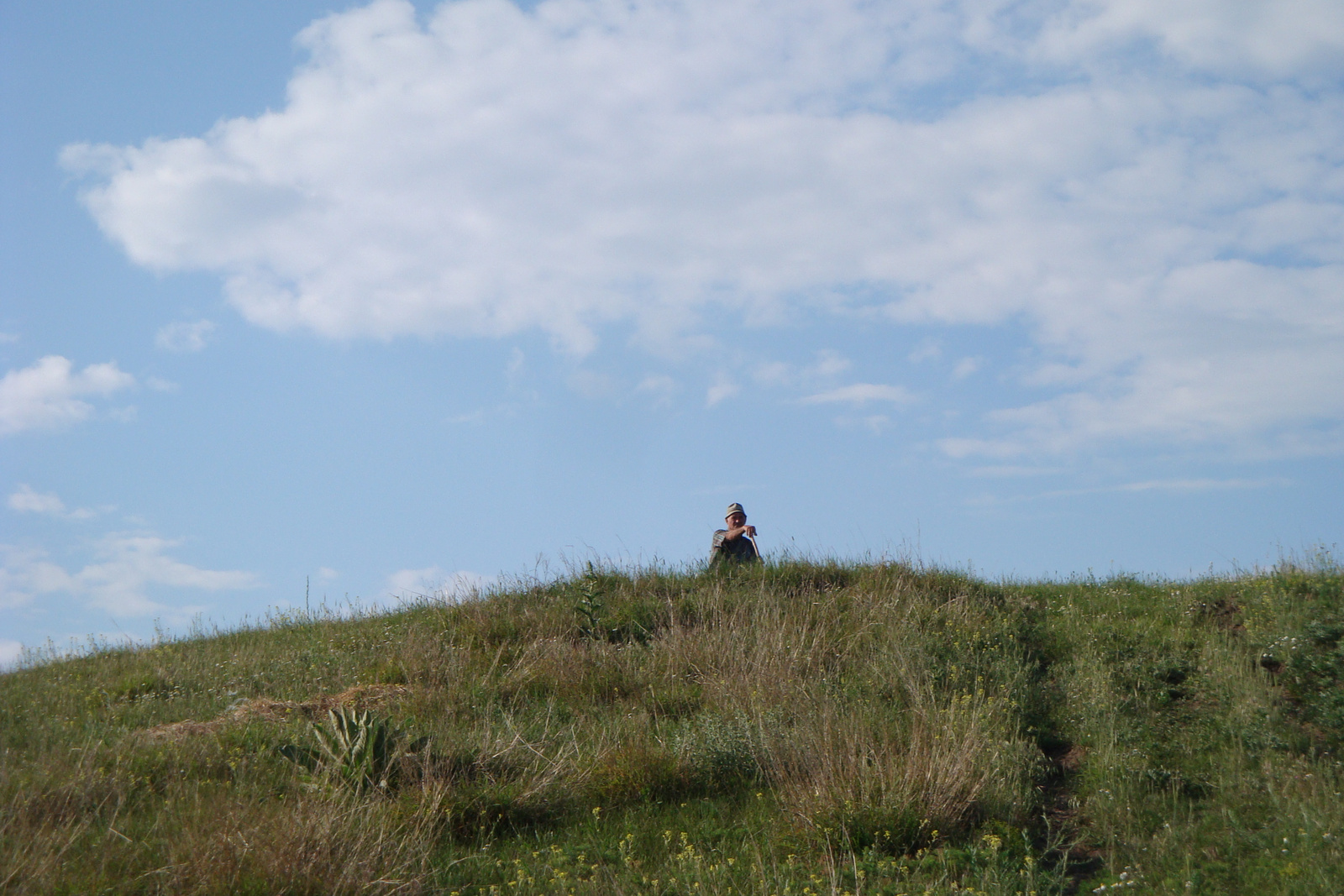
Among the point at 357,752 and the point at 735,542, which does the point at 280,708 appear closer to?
the point at 357,752

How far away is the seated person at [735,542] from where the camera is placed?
1283cm

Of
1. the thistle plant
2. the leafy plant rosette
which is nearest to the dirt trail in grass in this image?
the leafy plant rosette

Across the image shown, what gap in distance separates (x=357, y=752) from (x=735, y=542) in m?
7.62

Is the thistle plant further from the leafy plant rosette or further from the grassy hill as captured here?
the leafy plant rosette

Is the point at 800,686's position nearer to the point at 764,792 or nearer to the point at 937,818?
the point at 764,792

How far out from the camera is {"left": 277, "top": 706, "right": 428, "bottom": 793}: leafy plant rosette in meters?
5.95

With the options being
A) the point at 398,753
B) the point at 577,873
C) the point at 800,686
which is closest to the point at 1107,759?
the point at 800,686

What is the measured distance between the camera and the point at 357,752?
6.11 m

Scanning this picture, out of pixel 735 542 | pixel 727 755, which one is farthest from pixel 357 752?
pixel 735 542

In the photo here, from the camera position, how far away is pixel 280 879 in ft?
14.7

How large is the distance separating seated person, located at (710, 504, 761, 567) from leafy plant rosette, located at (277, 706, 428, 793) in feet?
22.1

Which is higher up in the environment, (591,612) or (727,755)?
(591,612)

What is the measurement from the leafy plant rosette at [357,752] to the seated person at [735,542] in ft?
22.1

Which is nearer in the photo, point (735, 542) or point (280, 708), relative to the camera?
point (280, 708)
